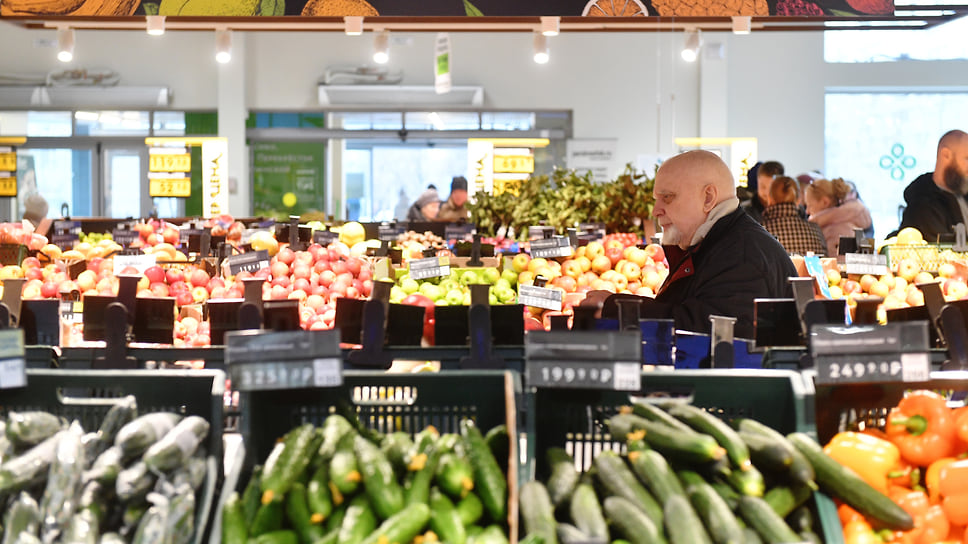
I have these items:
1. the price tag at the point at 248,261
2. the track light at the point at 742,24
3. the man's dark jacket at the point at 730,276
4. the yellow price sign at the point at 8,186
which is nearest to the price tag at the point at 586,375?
the man's dark jacket at the point at 730,276

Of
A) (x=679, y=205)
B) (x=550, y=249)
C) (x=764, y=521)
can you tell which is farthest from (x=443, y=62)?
(x=764, y=521)

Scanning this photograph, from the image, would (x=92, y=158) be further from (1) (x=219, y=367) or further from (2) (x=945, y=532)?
(2) (x=945, y=532)

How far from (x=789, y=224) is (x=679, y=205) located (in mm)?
3305

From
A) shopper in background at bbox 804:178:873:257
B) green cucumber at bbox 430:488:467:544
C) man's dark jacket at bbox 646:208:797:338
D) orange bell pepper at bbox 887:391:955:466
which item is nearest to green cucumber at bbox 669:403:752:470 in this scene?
orange bell pepper at bbox 887:391:955:466

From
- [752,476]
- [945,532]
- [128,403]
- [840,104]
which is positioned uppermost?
→ [840,104]

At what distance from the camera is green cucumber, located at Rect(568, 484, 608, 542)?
1.47 metres

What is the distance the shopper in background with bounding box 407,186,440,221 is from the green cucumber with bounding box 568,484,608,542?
29.2 ft

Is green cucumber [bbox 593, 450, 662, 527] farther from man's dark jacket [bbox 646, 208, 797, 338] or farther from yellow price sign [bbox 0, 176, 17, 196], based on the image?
yellow price sign [bbox 0, 176, 17, 196]

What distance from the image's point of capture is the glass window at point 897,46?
46.8 feet

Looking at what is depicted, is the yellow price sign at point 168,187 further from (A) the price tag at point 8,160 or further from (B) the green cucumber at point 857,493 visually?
(B) the green cucumber at point 857,493

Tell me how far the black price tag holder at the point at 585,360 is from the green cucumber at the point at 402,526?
1.13ft

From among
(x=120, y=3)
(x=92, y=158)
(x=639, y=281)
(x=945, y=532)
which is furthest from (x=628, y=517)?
(x=92, y=158)

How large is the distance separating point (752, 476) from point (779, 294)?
1.53 meters

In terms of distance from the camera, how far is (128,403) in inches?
66.9
